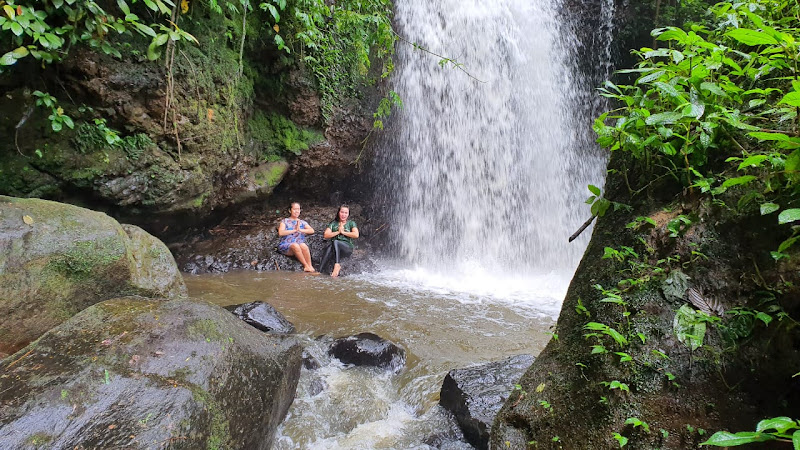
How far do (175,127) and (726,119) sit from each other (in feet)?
19.6

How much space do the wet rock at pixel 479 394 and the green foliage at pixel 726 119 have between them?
182 centimetres

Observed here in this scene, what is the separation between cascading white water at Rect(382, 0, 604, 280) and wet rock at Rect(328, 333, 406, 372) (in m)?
5.38

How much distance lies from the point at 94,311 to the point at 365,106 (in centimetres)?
736

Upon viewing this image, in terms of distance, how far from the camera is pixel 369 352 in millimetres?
3658

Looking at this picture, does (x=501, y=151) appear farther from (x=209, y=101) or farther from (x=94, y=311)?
(x=94, y=311)

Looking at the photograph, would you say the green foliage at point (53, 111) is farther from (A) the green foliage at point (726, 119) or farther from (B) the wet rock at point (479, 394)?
(A) the green foliage at point (726, 119)

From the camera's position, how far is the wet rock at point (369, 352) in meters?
3.64

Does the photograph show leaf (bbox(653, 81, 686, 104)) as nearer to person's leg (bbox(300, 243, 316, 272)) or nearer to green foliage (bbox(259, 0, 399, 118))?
green foliage (bbox(259, 0, 399, 118))

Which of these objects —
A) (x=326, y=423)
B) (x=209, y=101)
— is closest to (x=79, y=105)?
(x=209, y=101)

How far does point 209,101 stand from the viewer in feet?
19.3

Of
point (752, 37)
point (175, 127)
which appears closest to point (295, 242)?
point (175, 127)

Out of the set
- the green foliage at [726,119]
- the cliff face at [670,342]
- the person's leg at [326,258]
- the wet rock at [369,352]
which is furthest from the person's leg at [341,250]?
the green foliage at [726,119]

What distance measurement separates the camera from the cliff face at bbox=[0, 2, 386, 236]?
439 cm

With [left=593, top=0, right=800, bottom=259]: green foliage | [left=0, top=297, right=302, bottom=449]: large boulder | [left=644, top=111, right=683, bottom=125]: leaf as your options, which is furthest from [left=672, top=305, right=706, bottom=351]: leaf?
[left=0, top=297, right=302, bottom=449]: large boulder
